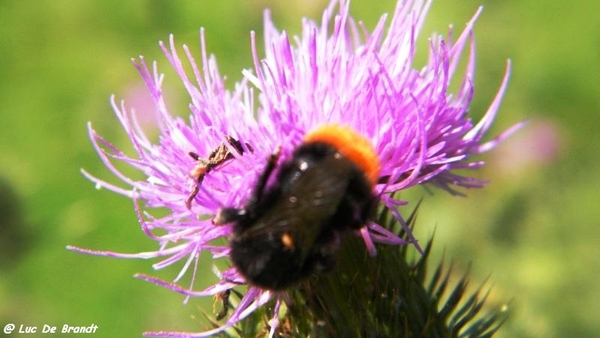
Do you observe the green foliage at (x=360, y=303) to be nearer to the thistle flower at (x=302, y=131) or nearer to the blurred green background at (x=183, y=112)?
the thistle flower at (x=302, y=131)

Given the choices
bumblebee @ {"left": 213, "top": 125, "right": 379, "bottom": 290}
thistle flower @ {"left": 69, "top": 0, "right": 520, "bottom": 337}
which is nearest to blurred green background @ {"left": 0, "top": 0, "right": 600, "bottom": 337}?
thistle flower @ {"left": 69, "top": 0, "right": 520, "bottom": 337}

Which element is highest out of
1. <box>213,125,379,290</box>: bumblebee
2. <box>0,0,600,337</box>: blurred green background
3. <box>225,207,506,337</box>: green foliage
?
<box>213,125,379,290</box>: bumblebee

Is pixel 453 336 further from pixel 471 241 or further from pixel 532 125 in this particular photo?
pixel 532 125

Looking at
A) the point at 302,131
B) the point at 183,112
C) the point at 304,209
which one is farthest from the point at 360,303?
the point at 183,112

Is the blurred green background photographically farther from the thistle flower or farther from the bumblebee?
the bumblebee

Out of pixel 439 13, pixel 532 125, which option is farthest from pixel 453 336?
pixel 439 13

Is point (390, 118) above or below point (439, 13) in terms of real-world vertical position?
above

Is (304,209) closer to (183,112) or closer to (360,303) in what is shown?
(360,303)
